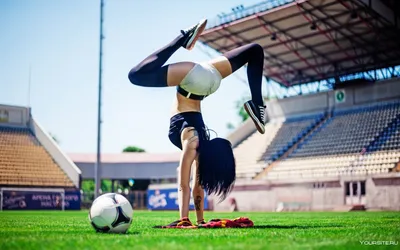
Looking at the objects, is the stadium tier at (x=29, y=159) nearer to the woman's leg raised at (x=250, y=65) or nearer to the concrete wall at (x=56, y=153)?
the concrete wall at (x=56, y=153)

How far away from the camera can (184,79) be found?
5.14 metres

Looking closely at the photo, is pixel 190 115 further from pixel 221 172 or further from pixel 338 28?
pixel 338 28

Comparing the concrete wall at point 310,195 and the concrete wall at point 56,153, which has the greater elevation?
the concrete wall at point 56,153

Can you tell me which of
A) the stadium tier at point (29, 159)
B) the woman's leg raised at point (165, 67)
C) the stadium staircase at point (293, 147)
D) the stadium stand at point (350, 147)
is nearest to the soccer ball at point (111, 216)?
the woman's leg raised at point (165, 67)

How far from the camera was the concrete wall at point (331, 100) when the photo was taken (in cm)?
2570

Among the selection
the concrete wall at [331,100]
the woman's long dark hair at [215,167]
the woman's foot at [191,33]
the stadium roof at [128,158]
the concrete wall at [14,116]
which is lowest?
the woman's long dark hair at [215,167]

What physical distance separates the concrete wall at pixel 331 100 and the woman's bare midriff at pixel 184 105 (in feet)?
73.7

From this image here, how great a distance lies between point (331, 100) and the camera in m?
28.4

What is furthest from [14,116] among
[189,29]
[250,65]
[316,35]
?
[189,29]

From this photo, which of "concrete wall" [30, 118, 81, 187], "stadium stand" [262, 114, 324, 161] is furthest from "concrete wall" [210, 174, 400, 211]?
"concrete wall" [30, 118, 81, 187]

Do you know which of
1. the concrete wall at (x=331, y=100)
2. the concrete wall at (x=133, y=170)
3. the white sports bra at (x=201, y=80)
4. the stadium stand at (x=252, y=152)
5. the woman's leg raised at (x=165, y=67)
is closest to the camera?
the woman's leg raised at (x=165, y=67)

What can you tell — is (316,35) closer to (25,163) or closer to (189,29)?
(25,163)

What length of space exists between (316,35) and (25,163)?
56.8 feet

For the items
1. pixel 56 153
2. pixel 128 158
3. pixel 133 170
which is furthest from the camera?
pixel 128 158
